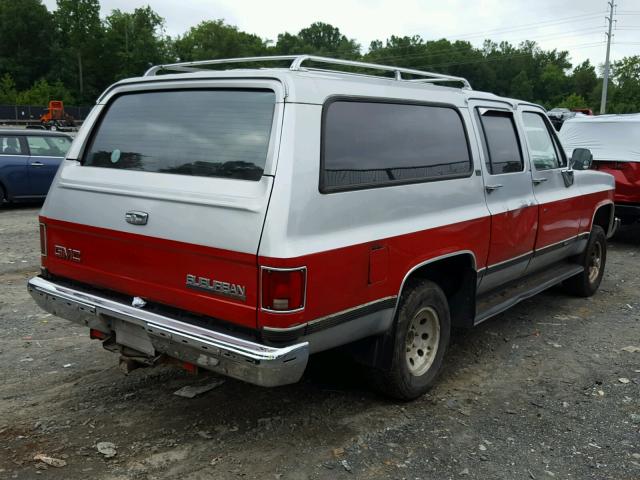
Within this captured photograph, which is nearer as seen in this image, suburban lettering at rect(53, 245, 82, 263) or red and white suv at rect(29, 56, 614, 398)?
red and white suv at rect(29, 56, 614, 398)

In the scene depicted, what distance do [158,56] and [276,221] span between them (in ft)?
304

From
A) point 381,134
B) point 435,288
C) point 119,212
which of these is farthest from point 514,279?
point 119,212

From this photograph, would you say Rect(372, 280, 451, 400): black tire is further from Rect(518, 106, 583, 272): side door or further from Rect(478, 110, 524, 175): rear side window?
Rect(518, 106, 583, 272): side door

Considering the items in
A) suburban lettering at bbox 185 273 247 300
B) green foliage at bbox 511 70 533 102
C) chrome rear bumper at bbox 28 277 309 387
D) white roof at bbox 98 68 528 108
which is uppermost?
green foliage at bbox 511 70 533 102

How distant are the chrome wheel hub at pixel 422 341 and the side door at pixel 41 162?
9.66 metres

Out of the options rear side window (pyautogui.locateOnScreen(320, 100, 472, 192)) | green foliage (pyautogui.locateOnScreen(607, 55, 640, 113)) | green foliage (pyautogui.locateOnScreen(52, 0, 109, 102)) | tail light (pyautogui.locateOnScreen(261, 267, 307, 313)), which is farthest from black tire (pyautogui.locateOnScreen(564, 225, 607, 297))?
green foliage (pyautogui.locateOnScreen(52, 0, 109, 102))

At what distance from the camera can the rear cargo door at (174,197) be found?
312 centimetres

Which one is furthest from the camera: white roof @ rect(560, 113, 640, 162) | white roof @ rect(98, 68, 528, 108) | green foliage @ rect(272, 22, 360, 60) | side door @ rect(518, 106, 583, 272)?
green foliage @ rect(272, 22, 360, 60)

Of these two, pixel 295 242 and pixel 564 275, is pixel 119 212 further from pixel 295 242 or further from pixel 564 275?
pixel 564 275

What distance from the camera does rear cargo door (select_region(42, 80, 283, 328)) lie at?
10.2 ft

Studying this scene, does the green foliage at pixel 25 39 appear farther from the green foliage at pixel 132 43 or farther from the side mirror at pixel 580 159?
the side mirror at pixel 580 159

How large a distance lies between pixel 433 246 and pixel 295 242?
1239 mm

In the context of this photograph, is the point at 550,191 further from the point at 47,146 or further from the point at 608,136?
the point at 47,146

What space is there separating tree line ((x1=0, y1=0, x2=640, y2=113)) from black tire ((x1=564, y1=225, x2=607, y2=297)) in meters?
57.0
